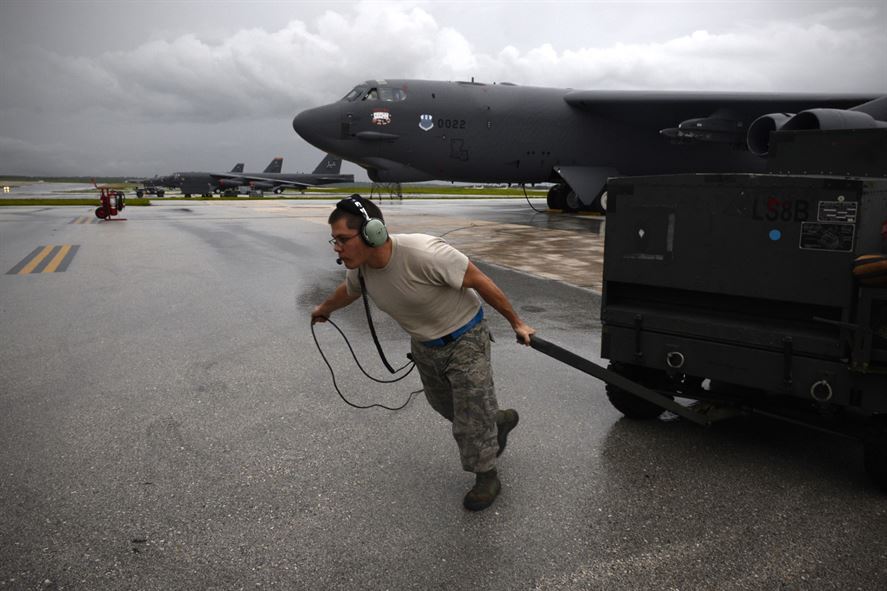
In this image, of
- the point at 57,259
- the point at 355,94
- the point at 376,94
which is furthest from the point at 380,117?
the point at 57,259

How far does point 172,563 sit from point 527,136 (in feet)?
58.2

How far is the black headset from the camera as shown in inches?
112

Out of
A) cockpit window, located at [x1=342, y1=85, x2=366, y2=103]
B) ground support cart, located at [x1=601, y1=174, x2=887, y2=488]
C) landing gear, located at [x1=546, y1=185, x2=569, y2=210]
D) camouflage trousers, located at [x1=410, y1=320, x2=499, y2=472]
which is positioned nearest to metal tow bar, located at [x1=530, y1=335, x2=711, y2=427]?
ground support cart, located at [x1=601, y1=174, x2=887, y2=488]

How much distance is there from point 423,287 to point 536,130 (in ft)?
55.5

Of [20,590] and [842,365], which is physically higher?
[842,365]

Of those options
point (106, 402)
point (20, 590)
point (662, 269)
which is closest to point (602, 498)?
point (662, 269)

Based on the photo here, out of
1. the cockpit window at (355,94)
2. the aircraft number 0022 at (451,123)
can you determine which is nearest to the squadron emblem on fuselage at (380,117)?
the cockpit window at (355,94)

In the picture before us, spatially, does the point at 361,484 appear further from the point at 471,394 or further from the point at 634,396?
the point at 634,396

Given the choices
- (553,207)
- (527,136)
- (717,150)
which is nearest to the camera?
(527,136)

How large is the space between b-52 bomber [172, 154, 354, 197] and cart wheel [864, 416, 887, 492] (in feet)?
164

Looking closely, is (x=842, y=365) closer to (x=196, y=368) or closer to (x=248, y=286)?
(x=196, y=368)

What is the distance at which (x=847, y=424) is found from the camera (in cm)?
344

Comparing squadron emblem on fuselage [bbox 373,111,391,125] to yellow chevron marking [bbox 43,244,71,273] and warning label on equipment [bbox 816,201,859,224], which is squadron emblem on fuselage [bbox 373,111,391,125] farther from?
warning label on equipment [bbox 816,201,859,224]

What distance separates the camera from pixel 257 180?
5956 cm
